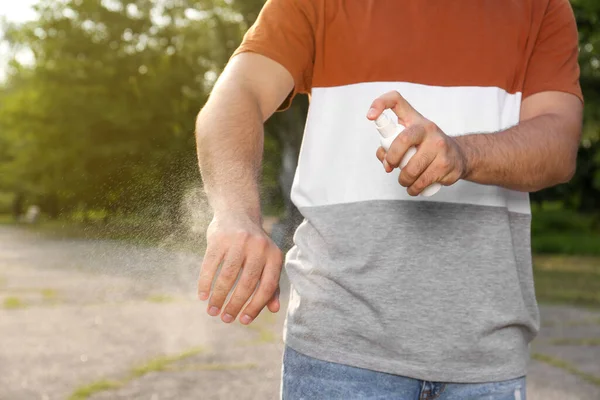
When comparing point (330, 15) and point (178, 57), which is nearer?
point (330, 15)

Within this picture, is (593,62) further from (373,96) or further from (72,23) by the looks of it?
(72,23)

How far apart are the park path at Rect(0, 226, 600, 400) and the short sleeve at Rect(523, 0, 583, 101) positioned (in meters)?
1.29

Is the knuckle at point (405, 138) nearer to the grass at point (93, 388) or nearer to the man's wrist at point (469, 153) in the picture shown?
the man's wrist at point (469, 153)

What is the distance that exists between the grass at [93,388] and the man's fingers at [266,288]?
11.2 ft

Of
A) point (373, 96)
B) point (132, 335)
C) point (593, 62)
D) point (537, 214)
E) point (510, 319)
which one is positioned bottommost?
point (537, 214)

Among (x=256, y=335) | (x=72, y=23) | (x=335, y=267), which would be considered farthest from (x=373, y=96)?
(x=72, y=23)

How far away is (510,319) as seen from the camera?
6.15 ft

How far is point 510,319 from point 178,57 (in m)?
23.8

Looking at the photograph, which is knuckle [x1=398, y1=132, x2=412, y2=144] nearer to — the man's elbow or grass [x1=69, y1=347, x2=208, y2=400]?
the man's elbow

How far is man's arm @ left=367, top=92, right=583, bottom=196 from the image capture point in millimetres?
1377

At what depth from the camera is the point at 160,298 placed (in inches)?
336

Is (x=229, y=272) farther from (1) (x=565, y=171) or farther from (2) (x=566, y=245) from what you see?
(2) (x=566, y=245)

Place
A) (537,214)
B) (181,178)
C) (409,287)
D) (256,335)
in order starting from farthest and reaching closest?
(537,214), (256,335), (181,178), (409,287)

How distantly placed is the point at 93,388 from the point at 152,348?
1106mm
